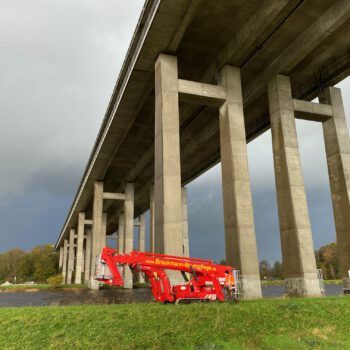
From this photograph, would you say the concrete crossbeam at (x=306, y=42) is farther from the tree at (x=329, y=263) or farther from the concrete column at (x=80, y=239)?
the tree at (x=329, y=263)

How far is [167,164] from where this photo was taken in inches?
831

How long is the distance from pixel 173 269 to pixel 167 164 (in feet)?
24.3

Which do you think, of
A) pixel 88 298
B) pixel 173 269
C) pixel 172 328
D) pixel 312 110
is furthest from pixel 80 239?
pixel 172 328

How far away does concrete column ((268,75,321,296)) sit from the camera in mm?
22297

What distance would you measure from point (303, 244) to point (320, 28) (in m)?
13.1

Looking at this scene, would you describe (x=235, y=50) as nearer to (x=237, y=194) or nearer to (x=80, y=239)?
(x=237, y=194)

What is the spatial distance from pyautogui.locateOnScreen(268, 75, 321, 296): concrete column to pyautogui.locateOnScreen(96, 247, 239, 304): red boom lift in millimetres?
7808

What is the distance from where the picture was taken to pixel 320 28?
22141mm

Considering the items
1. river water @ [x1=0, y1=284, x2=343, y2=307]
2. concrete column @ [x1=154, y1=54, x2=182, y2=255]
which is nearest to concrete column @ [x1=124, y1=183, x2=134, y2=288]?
river water @ [x1=0, y1=284, x2=343, y2=307]

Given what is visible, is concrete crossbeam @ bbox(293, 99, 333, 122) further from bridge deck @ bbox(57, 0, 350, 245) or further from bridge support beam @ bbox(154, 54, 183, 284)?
bridge support beam @ bbox(154, 54, 183, 284)

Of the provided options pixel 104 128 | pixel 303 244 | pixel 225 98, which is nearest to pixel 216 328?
pixel 303 244

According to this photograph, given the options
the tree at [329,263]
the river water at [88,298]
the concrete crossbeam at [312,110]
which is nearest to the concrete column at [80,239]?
the river water at [88,298]

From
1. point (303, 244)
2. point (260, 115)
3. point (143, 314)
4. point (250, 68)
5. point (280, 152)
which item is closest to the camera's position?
point (143, 314)

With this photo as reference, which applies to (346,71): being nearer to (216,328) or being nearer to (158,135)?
(158,135)
